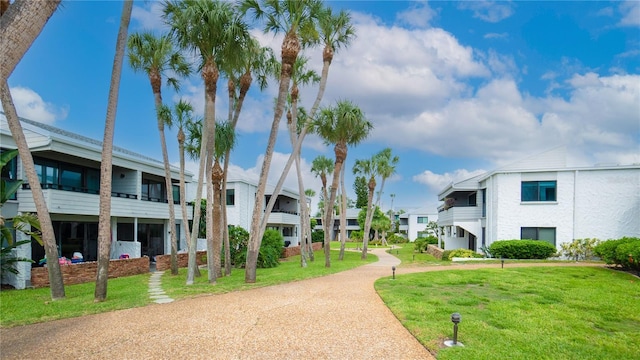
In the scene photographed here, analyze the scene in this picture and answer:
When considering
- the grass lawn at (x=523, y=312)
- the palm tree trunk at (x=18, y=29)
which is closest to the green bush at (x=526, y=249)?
the grass lawn at (x=523, y=312)

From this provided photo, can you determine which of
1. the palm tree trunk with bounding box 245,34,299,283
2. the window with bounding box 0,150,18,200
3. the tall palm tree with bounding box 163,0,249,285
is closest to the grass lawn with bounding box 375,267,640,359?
the palm tree trunk with bounding box 245,34,299,283

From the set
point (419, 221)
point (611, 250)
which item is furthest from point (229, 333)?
point (419, 221)

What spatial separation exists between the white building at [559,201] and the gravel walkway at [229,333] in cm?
1721

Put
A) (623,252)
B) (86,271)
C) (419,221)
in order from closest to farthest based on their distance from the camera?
1. (86,271)
2. (623,252)
3. (419,221)

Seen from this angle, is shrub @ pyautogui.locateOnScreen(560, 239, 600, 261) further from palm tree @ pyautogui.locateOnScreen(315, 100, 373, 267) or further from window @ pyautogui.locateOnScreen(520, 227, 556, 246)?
palm tree @ pyautogui.locateOnScreen(315, 100, 373, 267)

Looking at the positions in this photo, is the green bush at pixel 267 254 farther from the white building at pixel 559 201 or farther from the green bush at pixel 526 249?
the white building at pixel 559 201

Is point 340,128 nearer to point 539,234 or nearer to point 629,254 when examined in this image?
point 539,234

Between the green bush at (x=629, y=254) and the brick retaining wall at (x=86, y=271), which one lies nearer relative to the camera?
the brick retaining wall at (x=86, y=271)

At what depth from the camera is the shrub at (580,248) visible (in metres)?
23.5

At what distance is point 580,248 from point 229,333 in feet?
74.8

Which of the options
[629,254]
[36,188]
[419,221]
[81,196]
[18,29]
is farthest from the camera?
[419,221]

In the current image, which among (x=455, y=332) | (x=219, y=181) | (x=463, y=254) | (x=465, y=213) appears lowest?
(x=463, y=254)

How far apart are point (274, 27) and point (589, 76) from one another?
44.3 feet

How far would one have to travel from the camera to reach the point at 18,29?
11.7 feet
